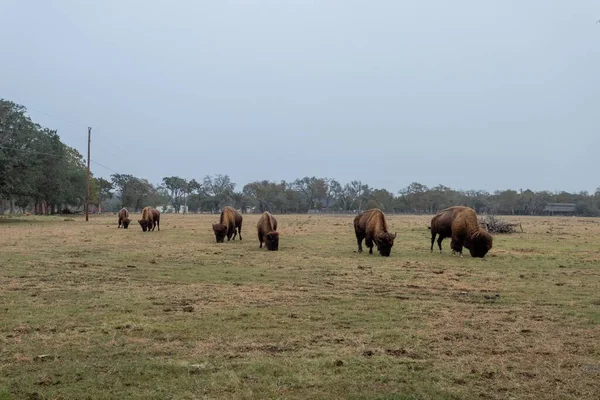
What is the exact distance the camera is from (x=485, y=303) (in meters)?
9.80

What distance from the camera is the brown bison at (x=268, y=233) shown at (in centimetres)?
2062

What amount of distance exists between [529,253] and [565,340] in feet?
48.4

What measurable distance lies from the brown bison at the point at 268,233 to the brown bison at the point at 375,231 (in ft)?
11.6

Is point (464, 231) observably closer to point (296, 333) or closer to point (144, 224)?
point (296, 333)

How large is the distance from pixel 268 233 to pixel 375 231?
450cm

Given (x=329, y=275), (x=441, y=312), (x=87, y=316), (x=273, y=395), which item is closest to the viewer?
(x=273, y=395)

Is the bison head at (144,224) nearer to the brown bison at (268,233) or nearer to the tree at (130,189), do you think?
the brown bison at (268,233)

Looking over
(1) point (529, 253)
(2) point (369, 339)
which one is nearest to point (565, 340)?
(2) point (369, 339)

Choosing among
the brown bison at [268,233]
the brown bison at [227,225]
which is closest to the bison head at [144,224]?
the brown bison at [227,225]

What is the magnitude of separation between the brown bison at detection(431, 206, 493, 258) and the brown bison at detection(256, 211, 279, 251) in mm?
7007

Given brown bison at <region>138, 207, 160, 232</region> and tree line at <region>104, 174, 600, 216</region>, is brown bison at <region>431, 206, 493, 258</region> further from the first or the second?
tree line at <region>104, 174, 600, 216</region>

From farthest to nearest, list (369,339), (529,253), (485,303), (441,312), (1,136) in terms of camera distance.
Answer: (1,136) < (529,253) < (485,303) < (441,312) < (369,339)

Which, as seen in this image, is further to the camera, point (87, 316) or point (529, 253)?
point (529, 253)

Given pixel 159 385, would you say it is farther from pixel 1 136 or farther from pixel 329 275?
pixel 1 136
